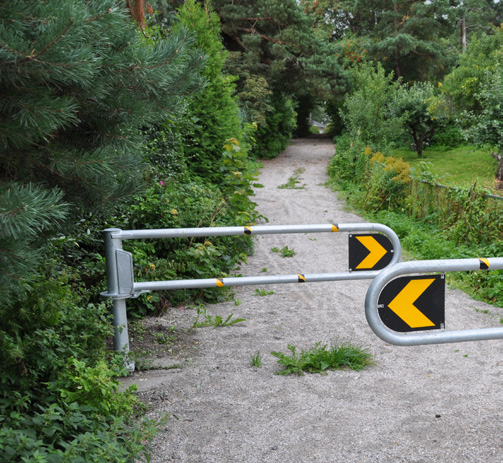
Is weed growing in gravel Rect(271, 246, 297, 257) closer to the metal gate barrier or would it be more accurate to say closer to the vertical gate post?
the metal gate barrier

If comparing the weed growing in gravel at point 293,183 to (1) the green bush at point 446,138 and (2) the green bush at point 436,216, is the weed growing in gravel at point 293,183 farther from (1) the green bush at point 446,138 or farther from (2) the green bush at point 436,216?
(1) the green bush at point 446,138

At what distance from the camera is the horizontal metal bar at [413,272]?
214 centimetres

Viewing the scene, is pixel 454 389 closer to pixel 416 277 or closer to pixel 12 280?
pixel 416 277

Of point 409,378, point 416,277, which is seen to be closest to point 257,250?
point 409,378

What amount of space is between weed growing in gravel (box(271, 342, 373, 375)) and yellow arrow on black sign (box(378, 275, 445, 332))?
1724 mm

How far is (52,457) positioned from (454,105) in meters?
20.1

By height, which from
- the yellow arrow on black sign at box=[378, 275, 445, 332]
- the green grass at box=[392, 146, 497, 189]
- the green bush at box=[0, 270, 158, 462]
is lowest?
the green grass at box=[392, 146, 497, 189]

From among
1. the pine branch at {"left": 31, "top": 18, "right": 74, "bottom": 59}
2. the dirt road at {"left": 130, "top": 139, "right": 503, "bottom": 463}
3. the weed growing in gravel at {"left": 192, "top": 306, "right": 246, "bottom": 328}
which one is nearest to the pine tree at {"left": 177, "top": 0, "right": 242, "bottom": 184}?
the dirt road at {"left": 130, "top": 139, "right": 503, "bottom": 463}

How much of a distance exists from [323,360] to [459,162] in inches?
797

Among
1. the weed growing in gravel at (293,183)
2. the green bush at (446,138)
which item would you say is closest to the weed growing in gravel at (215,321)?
the weed growing in gravel at (293,183)

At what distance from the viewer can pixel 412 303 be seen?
229 cm

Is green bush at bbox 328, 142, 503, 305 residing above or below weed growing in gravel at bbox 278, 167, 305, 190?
above

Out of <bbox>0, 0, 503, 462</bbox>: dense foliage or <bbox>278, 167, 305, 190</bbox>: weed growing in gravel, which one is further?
<bbox>278, 167, 305, 190</bbox>: weed growing in gravel

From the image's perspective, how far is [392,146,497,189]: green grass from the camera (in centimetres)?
1867
